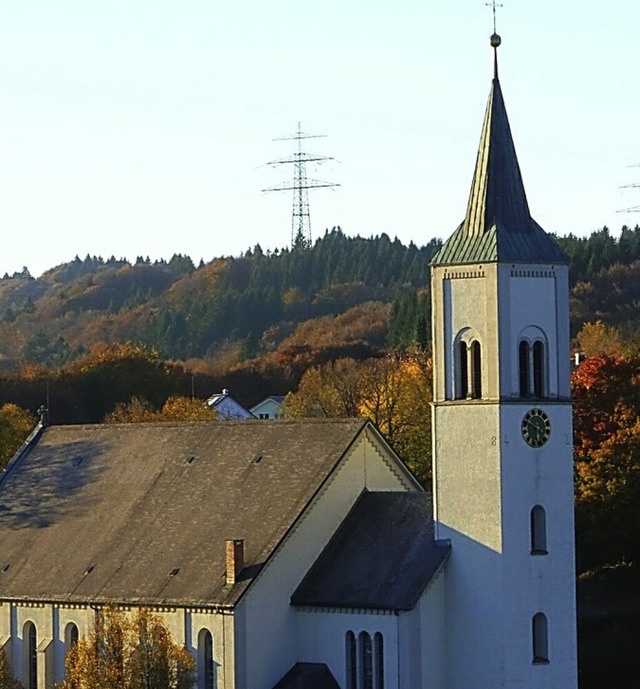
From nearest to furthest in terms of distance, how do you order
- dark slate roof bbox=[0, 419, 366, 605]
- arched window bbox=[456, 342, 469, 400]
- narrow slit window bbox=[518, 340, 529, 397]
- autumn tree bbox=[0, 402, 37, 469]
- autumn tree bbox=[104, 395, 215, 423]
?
1. narrow slit window bbox=[518, 340, 529, 397]
2. arched window bbox=[456, 342, 469, 400]
3. dark slate roof bbox=[0, 419, 366, 605]
4. autumn tree bbox=[0, 402, 37, 469]
5. autumn tree bbox=[104, 395, 215, 423]

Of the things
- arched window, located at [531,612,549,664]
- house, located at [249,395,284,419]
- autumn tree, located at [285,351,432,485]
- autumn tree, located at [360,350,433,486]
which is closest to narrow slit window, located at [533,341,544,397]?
arched window, located at [531,612,549,664]

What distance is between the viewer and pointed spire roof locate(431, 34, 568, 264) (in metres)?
66.2

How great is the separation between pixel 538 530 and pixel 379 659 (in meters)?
6.41

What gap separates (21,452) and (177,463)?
371 inches

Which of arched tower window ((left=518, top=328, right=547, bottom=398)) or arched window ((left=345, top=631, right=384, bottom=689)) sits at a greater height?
arched tower window ((left=518, top=328, right=547, bottom=398))

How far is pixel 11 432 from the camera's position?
10344 cm

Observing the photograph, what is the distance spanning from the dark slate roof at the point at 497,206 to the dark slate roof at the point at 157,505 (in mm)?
7805

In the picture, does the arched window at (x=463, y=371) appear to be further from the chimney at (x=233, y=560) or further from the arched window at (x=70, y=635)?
the arched window at (x=70, y=635)

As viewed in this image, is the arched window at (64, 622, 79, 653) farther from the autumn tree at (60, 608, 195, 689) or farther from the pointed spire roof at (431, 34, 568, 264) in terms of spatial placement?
the pointed spire roof at (431, 34, 568, 264)

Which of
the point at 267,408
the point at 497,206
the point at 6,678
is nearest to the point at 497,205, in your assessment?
the point at 497,206

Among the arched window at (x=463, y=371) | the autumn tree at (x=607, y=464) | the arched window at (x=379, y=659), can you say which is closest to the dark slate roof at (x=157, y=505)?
the arched window at (x=379, y=659)

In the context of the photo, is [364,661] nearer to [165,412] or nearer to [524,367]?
[524,367]

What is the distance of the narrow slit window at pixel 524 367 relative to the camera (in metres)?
65.6

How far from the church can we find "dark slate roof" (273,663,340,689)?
66 millimetres
